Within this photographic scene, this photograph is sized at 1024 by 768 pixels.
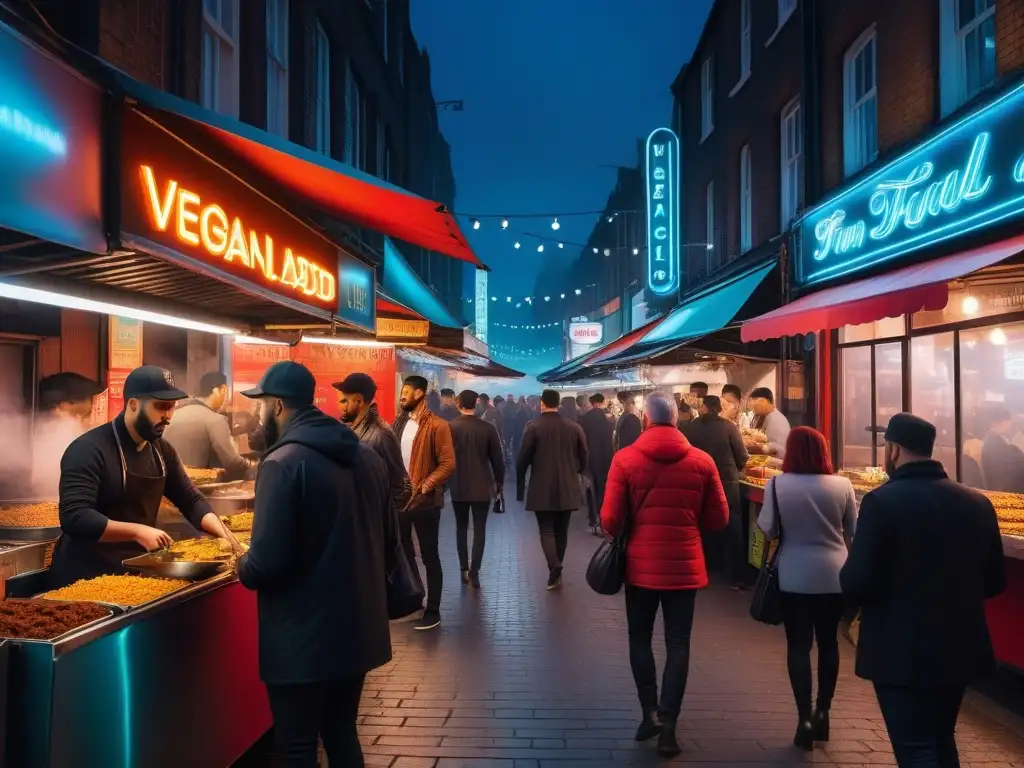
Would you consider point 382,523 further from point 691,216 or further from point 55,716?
point 691,216

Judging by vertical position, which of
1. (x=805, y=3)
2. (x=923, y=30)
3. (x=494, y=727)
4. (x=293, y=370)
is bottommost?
(x=494, y=727)

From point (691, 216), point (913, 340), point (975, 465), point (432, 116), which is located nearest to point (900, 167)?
point (913, 340)

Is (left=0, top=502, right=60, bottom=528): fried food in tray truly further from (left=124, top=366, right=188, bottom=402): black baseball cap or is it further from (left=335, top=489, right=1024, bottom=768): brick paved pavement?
(left=335, top=489, right=1024, bottom=768): brick paved pavement

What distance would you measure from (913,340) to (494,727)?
27.4ft

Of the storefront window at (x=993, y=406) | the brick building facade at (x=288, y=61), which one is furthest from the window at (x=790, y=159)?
the brick building facade at (x=288, y=61)

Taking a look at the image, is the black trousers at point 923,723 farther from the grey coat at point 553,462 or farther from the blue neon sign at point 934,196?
the grey coat at point 553,462

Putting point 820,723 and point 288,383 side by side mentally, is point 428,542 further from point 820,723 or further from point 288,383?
point 288,383

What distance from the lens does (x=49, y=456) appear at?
6.44m

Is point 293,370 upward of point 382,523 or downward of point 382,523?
upward

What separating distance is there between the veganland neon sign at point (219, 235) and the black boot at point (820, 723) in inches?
173

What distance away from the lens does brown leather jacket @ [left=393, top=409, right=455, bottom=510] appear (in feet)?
24.1

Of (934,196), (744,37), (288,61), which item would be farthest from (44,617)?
(744,37)

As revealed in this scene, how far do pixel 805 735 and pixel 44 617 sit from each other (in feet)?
13.2

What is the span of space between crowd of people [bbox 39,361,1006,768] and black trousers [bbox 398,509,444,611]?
1.16 ft
